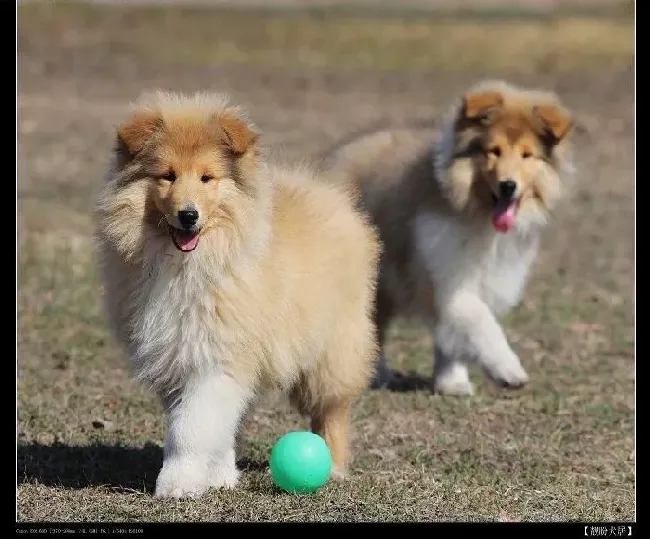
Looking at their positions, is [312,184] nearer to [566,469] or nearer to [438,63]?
[566,469]

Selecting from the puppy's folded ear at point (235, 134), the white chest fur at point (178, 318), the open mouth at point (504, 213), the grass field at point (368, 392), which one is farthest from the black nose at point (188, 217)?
the open mouth at point (504, 213)

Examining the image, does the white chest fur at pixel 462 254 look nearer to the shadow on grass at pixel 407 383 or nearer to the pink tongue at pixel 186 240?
the shadow on grass at pixel 407 383

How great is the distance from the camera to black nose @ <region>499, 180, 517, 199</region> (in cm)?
818

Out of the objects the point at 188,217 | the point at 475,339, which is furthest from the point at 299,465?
the point at 475,339

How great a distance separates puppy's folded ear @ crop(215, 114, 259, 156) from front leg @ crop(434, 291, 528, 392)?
9.59 feet

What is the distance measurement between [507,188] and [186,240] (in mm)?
3214

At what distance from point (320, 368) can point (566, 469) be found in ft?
5.40

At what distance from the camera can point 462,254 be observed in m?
8.40

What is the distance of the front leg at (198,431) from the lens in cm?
562

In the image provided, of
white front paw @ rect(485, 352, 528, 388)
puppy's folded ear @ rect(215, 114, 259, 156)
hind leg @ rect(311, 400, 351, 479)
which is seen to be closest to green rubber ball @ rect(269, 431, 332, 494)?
hind leg @ rect(311, 400, 351, 479)

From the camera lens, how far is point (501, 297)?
8.59 meters

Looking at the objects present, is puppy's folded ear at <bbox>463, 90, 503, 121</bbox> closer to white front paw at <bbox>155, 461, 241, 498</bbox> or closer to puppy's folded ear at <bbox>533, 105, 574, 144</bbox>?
puppy's folded ear at <bbox>533, 105, 574, 144</bbox>
